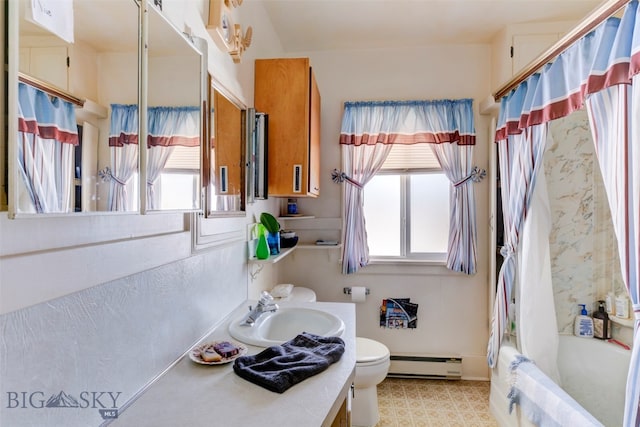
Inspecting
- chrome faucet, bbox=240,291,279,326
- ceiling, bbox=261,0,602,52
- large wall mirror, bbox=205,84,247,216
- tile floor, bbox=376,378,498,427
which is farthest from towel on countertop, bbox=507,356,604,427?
ceiling, bbox=261,0,602,52

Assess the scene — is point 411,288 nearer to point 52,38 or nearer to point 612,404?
point 612,404

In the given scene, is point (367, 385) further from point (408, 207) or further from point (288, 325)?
point (408, 207)

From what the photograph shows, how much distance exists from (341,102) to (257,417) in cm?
250

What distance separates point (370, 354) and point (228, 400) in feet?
4.67

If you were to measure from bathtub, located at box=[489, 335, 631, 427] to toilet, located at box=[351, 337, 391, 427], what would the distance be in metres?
0.73

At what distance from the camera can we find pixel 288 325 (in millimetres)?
1615

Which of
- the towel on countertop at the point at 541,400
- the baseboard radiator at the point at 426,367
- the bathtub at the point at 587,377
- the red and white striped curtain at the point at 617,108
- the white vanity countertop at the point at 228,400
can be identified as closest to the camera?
the white vanity countertop at the point at 228,400

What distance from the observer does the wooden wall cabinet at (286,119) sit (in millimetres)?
1990

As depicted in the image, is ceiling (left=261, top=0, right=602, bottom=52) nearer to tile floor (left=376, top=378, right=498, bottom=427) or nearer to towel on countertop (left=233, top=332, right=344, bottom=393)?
towel on countertop (left=233, top=332, right=344, bottom=393)

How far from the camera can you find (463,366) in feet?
8.80

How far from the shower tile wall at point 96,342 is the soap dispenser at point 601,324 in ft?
8.03

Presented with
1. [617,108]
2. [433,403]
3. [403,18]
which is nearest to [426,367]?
[433,403]

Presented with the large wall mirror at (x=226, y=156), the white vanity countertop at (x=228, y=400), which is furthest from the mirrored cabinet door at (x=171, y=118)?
the white vanity countertop at (x=228, y=400)

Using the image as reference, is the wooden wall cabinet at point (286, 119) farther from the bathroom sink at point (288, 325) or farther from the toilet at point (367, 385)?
the toilet at point (367, 385)
